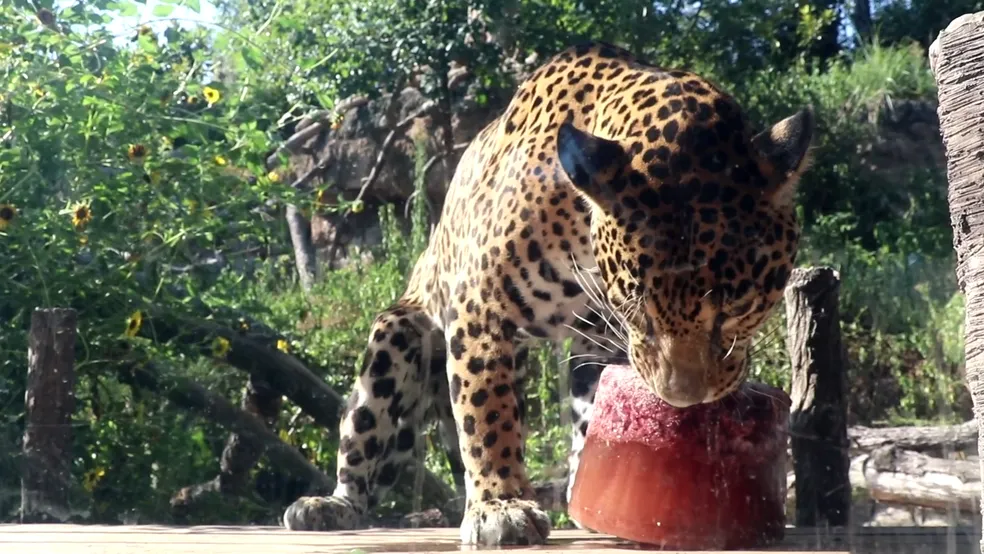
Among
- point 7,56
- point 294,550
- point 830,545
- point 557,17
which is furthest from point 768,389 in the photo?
point 557,17

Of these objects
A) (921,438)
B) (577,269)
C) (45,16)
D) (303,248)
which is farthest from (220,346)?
(303,248)

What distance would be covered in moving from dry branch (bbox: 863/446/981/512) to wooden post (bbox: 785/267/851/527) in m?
1.53

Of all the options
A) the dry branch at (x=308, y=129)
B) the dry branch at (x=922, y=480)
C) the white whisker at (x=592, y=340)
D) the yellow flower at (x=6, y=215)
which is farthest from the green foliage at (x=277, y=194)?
the dry branch at (x=922, y=480)

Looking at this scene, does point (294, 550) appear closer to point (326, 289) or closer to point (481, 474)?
point (481, 474)

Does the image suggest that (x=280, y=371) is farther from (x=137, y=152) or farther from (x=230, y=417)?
(x=137, y=152)

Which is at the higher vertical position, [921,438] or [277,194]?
[277,194]

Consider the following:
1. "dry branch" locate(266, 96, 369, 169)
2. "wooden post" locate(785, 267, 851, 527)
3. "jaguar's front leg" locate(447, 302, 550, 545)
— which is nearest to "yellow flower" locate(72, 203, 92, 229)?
"jaguar's front leg" locate(447, 302, 550, 545)

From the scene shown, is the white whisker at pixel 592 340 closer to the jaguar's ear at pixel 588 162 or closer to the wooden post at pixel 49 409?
the jaguar's ear at pixel 588 162

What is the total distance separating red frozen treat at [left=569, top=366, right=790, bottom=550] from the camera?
3760 mm

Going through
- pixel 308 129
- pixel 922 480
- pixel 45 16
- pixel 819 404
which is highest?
pixel 308 129

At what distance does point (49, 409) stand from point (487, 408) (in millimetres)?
1970

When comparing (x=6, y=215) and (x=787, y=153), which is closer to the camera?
(x=787, y=153)

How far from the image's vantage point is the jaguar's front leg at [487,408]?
408cm

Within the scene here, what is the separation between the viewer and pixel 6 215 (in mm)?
5312
